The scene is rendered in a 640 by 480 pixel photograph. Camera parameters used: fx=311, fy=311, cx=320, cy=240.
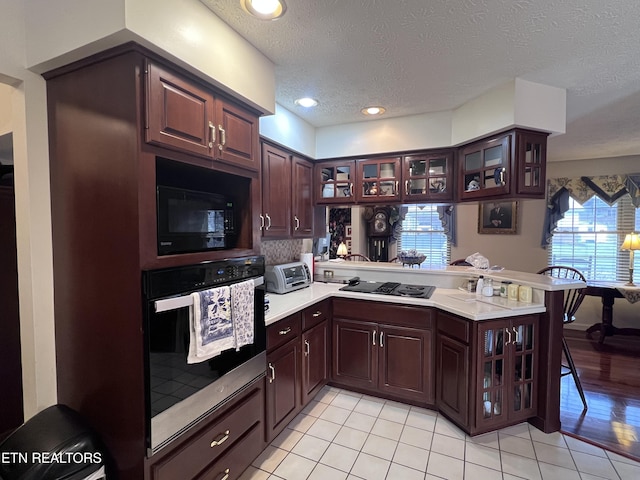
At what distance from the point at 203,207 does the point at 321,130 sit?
2002 mm

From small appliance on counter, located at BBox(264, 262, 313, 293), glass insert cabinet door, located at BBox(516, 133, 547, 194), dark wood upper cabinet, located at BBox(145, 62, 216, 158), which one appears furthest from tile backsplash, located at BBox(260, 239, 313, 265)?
glass insert cabinet door, located at BBox(516, 133, 547, 194)

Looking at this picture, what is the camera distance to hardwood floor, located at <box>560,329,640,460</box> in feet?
7.24

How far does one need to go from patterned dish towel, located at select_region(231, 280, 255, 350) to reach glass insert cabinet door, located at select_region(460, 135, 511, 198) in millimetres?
2058

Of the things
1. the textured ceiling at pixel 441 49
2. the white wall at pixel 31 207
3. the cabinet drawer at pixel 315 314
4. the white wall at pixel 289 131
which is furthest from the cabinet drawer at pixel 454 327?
the white wall at pixel 31 207

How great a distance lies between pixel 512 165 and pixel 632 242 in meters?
2.97

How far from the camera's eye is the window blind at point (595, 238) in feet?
14.2

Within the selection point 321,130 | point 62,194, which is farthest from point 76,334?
point 321,130

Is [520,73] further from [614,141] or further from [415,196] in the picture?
[614,141]

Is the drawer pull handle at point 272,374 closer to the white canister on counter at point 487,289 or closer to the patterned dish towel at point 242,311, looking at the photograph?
the patterned dish towel at point 242,311

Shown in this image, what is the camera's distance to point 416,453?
201 centimetres

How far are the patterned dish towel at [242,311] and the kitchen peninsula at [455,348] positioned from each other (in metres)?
A: 0.28

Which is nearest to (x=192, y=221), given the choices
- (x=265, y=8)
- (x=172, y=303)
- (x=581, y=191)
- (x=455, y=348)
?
(x=172, y=303)

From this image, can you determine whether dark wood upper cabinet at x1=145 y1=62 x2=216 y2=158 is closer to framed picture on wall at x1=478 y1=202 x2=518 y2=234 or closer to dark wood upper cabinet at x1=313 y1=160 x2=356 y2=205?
dark wood upper cabinet at x1=313 y1=160 x2=356 y2=205

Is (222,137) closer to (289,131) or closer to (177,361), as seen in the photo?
(177,361)
